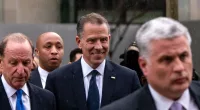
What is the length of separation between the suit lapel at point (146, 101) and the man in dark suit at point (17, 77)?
5.24 feet

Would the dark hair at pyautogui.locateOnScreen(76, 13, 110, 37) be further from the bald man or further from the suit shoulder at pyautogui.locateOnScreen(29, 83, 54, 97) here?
the bald man

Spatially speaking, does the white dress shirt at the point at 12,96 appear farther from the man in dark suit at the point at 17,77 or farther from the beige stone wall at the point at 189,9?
the beige stone wall at the point at 189,9

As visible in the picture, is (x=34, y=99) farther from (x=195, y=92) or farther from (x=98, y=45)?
(x=195, y=92)

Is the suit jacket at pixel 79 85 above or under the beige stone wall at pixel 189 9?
under

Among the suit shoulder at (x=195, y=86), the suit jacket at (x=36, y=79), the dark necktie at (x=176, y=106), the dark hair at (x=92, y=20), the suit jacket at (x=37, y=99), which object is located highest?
the dark hair at (x=92, y=20)

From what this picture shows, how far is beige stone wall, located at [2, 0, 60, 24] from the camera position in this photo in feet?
44.1

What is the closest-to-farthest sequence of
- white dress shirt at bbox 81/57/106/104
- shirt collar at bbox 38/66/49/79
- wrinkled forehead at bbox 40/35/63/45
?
white dress shirt at bbox 81/57/106/104 < shirt collar at bbox 38/66/49/79 < wrinkled forehead at bbox 40/35/63/45

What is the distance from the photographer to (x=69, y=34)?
41.5 feet

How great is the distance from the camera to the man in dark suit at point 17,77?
476 cm

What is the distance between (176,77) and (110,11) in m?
11.4

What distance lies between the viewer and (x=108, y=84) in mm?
5266

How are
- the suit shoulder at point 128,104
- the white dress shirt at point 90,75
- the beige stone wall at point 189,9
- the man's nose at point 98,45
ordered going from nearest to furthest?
the suit shoulder at point 128,104, the man's nose at point 98,45, the white dress shirt at point 90,75, the beige stone wall at point 189,9

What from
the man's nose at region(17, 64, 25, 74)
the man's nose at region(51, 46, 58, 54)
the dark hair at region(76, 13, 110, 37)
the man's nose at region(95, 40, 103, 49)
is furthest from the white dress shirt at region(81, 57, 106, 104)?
the man's nose at region(51, 46, 58, 54)

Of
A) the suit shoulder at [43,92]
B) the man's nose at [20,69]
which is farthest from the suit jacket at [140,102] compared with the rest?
the suit shoulder at [43,92]
